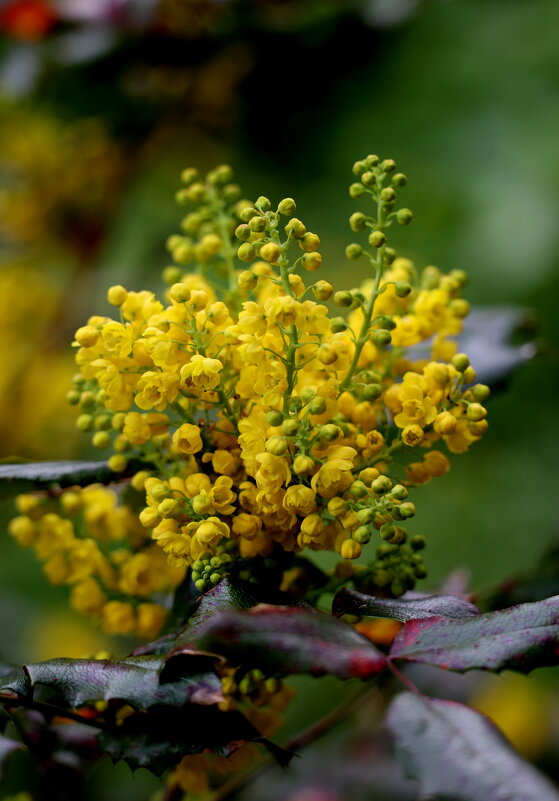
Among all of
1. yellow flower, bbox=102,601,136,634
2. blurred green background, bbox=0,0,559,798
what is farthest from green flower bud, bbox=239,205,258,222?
blurred green background, bbox=0,0,559,798

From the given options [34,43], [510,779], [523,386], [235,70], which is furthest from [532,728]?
[34,43]

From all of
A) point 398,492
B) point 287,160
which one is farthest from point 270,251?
point 287,160

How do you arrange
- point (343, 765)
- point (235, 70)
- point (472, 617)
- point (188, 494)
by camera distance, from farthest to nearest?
point (235, 70) < point (343, 765) < point (188, 494) < point (472, 617)

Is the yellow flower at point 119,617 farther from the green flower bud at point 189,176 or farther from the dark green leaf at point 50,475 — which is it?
the green flower bud at point 189,176

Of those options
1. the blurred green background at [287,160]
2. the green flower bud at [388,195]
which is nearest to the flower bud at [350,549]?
the green flower bud at [388,195]

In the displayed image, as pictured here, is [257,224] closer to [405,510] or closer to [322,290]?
[322,290]

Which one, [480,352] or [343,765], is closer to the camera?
[480,352]

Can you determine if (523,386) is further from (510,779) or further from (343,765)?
(510,779)
